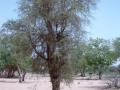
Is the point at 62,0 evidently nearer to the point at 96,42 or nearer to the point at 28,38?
the point at 28,38

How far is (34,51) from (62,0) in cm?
257

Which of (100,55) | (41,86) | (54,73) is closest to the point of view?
(54,73)

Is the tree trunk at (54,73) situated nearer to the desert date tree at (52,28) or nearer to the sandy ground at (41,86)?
the desert date tree at (52,28)

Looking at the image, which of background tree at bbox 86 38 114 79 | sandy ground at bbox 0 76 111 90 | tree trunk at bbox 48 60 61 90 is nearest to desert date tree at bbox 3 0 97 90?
tree trunk at bbox 48 60 61 90

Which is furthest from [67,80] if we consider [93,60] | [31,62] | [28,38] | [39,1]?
[93,60]

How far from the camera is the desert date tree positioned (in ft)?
50.3

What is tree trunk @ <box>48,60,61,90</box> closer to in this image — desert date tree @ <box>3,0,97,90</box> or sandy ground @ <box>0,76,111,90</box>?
desert date tree @ <box>3,0,97,90</box>

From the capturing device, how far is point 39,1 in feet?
50.5

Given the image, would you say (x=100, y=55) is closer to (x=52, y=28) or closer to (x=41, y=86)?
(x=41, y=86)

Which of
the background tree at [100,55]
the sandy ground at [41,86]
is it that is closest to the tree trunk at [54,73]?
the sandy ground at [41,86]

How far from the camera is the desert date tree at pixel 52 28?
15336mm

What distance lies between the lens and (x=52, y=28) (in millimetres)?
15523

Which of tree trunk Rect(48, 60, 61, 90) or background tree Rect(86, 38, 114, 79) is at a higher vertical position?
background tree Rect(86, 38, 114, 79)

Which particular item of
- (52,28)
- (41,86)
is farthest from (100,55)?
(52,28)
